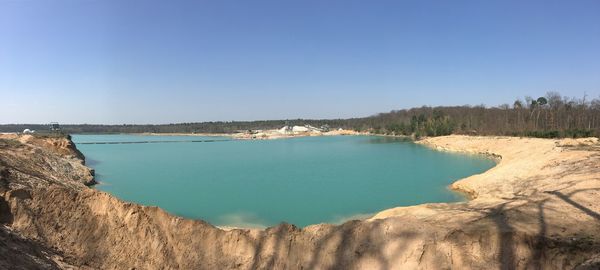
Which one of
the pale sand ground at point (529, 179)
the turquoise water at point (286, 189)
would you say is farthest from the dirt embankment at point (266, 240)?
the turquoise water at point (286, 189)

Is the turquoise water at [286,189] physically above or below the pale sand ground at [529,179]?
below

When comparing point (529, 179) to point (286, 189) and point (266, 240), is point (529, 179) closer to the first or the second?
point (286, 189)

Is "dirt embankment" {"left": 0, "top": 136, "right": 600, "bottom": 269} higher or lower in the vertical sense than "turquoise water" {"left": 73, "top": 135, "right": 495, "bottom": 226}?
higher

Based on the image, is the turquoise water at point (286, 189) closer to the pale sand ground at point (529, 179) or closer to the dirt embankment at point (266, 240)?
the pale sand ground at point (529, 179)

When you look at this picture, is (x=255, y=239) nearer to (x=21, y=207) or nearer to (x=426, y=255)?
(x=426, y=255)

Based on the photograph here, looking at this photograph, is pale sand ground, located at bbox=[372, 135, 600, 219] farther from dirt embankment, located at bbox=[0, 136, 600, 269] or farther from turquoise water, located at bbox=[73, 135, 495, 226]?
dirt embankment, located at bbox=[0, 136, 600, 269]

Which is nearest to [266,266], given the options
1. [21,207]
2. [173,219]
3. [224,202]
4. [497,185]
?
[173,219]

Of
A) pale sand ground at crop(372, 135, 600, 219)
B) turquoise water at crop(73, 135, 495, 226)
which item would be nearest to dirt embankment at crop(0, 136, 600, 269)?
pale sand ground at crop(372, 135, 600, 219)

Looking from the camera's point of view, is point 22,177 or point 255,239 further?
point 22,177

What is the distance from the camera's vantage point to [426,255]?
33.4 ft

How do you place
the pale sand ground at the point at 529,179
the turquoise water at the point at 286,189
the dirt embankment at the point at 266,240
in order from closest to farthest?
the dirt embankment at the point at 266,240 → the pale sand ground at the point at 529,179 → the turquoise water at the point at 286,189

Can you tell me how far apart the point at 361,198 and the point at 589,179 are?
13.5 metres

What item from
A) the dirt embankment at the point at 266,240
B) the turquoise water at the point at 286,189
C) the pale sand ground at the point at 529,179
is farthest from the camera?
the turquoise water at the point at 286,189

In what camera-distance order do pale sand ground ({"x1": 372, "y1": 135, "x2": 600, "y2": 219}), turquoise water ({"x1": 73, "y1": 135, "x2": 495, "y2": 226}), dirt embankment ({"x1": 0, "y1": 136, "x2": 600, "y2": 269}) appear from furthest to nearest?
turquoise water ({"x1": 73, "y1": 135, "x2": 495, "y2": 226}), pale sand ground ({"x1": 372, "y1": 135, "x2": 600, "y2": 219}), dirt embankment ({"x1": 0, "y1": 136, "x2": 600, "y2": 269})
